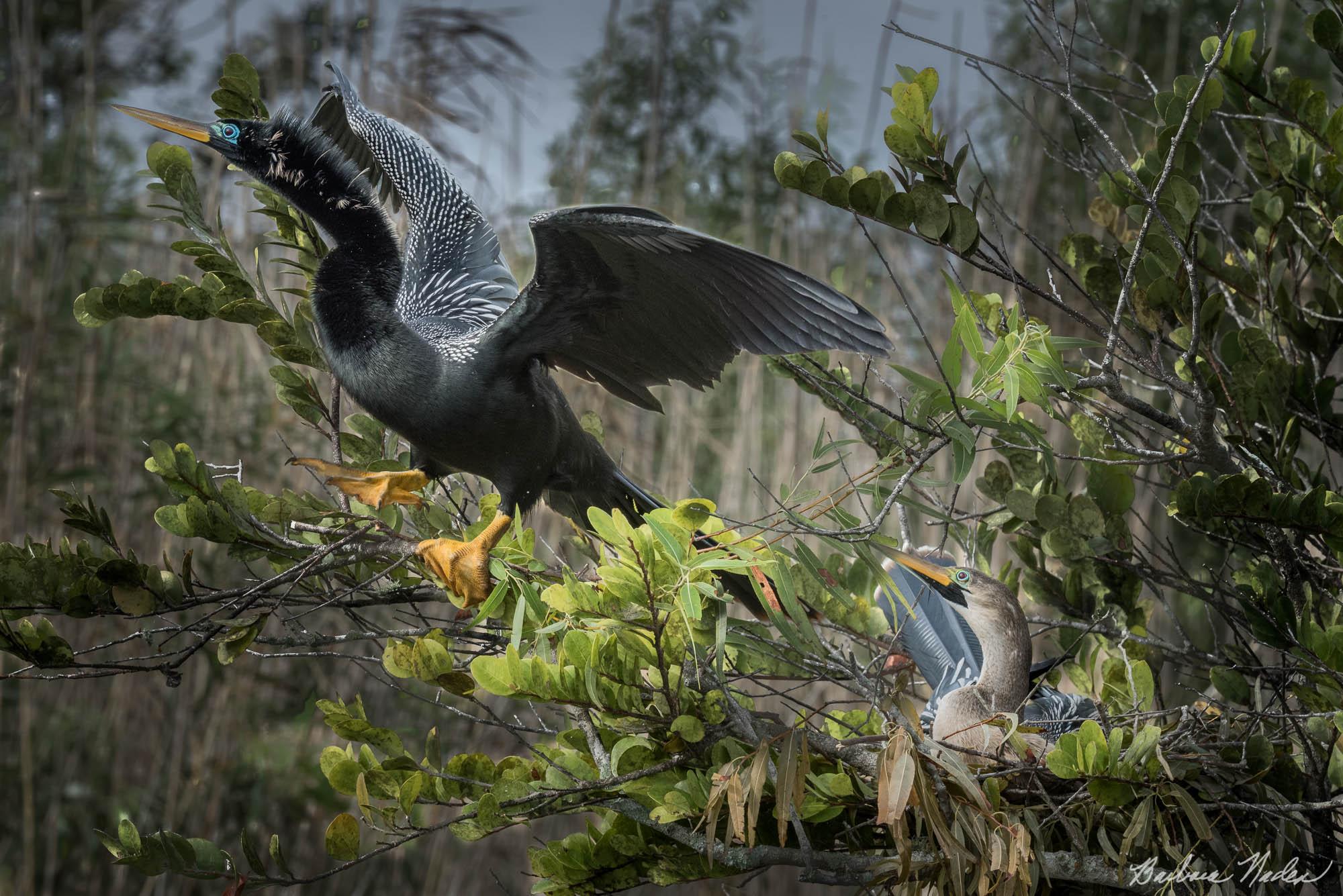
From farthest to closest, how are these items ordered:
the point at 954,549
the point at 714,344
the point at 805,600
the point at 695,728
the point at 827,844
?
the point at 954,549
the point at 805,600
the point at 714,344
the point at 827,844
the point at 695,728

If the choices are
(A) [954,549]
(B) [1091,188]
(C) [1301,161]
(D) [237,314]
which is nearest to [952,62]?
(B) [1091,188]

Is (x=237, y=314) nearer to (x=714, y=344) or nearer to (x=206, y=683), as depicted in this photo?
(x=714, y=344)

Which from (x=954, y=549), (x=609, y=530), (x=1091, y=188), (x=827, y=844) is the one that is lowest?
(x=827, y=844)

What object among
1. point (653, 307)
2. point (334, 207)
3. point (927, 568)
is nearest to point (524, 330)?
point (653, 307)

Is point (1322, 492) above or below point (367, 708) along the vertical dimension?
above

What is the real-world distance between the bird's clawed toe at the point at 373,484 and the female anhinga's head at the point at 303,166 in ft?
0.93

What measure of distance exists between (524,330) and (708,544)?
0.30m

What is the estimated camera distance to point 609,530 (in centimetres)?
88

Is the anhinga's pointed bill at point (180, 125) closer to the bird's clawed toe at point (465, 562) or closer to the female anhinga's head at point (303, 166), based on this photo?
the female anhinga's head at point (303, 166)

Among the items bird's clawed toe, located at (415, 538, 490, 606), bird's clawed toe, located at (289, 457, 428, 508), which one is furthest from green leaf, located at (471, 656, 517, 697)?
bird's clawed toe, located at (289, 457, 428, 508)

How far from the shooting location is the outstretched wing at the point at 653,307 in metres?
1.03

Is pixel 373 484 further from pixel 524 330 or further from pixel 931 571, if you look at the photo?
pixel 931 571

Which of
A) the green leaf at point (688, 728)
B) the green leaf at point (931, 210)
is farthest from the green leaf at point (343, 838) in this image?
the green leaf at point (931, 210)

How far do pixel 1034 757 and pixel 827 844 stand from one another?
21 cm
